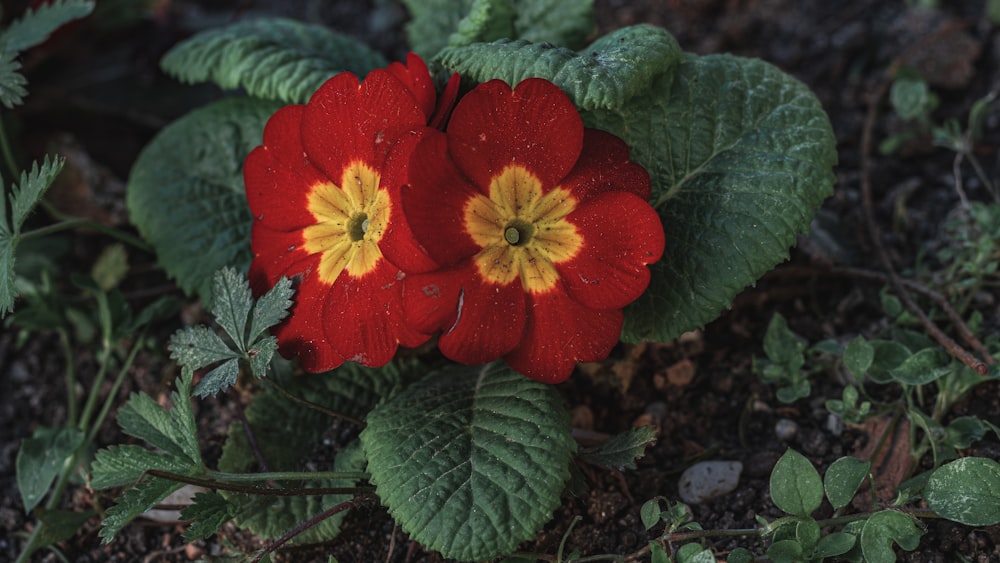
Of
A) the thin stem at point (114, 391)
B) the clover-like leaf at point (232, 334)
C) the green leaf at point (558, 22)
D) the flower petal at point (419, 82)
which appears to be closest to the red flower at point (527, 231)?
the flower petal at point (419, 82)

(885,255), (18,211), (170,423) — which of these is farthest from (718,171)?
(18,211)

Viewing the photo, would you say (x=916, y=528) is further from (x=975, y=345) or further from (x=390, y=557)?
(x=390, y=557)

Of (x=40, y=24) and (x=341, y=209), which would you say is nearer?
(x=341, y=209)

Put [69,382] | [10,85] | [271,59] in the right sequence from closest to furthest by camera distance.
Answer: [10,85], [271,59], [69,382]

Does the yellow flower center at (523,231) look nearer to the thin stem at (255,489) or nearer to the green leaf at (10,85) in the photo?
the thin stem at (255,489)

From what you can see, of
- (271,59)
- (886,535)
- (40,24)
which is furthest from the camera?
(40,24)

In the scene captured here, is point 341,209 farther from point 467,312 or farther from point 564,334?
point 564,334
